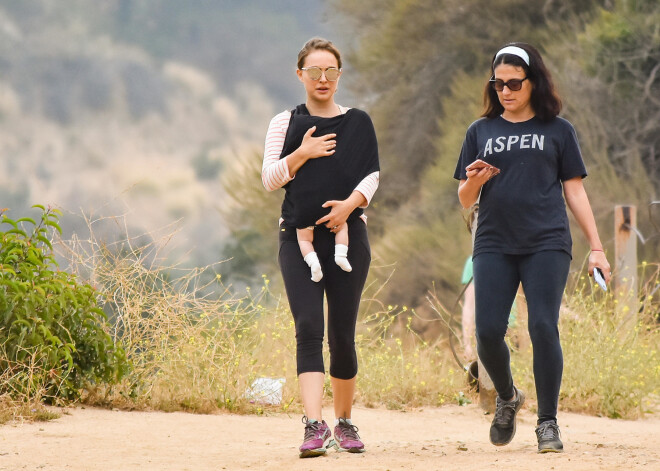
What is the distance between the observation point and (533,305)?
446 centimetres

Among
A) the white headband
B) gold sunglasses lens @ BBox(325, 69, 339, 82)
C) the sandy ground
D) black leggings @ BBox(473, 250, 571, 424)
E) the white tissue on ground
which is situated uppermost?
the white headband

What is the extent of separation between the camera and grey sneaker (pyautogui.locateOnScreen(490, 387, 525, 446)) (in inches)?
187

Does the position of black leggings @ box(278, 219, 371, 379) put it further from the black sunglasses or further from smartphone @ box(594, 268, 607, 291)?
smartphone @ box(594, 268, 607, 291)

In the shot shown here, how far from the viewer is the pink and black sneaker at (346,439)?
4.77 m

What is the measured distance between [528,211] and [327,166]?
96 cm

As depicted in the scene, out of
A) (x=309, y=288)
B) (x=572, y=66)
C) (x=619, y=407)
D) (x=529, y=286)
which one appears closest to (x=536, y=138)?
(x=529, y=286)

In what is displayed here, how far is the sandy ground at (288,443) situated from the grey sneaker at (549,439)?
0.22 feet

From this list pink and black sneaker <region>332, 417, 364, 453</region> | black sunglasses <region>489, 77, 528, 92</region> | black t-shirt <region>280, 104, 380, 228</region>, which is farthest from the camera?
pink and black sneaker <region>332, 417, 364, 453</region>

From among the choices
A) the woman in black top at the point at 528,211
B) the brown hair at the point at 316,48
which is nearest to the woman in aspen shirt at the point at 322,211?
the brown hair at the point at 316,48

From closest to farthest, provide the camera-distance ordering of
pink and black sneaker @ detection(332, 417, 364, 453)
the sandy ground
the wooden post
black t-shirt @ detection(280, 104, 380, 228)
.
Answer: the sandy ground
black t-shirt @ detection(280, 104, 380, 228)
pink and black sneaker @ detection(332, 417, 364, 453)
the wooden post

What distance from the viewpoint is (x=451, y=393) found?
8156 millimetres

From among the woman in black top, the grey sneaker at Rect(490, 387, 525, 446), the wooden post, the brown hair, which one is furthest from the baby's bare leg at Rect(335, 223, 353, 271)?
the wooden post

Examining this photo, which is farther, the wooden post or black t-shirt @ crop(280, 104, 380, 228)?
the wooden post

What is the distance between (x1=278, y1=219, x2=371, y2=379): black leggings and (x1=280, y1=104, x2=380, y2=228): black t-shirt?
0.09m
